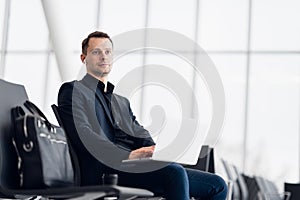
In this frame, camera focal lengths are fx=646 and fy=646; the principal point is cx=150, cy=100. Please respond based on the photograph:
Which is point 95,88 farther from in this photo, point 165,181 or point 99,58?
point 165,181

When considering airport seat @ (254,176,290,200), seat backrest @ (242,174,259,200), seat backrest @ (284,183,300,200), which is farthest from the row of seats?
seat backrest @ (242,174,259,200)

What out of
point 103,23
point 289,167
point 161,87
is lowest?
point 289,167

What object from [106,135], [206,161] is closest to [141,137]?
[106,135]

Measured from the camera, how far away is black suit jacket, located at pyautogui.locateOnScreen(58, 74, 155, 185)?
312cm

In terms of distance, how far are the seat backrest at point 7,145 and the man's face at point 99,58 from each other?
21.2 inches

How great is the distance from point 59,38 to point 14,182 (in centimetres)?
574

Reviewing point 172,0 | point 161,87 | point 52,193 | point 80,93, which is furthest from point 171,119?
point 172,0

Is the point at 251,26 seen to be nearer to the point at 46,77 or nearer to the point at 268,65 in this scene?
the point at 268,65

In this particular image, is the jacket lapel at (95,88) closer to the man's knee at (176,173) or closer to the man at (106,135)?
the man at (106,135)

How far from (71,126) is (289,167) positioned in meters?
6.59

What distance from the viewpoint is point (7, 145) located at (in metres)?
2.89

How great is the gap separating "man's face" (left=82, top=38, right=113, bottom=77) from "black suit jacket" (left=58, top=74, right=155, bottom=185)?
5cm

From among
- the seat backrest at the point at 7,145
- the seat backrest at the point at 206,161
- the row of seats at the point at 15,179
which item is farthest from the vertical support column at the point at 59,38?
the seat backrest at the point at 7,145

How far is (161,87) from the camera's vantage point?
30.9 feet
